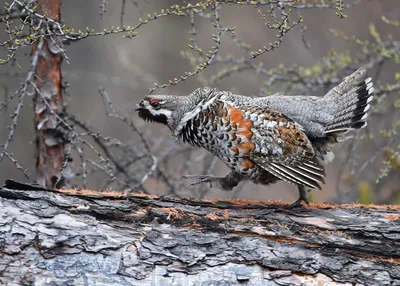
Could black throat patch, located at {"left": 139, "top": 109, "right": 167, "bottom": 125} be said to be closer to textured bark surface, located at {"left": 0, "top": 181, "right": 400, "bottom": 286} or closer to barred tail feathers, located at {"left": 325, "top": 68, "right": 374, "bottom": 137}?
textured bark surface, located at {"left": 0, "top": 181, "right": 400, "bottom": 286}

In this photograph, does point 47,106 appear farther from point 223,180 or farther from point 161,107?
point 223,180

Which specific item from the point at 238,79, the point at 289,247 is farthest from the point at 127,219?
the point at 238,79

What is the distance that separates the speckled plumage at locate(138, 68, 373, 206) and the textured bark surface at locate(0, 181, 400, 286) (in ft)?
1.74

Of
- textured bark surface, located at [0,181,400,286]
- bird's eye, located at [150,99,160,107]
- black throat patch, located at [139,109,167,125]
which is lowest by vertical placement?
textured bark surface, located at [0,181,400,286]

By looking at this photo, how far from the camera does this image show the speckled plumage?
14.9 feet

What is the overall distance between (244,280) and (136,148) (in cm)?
378

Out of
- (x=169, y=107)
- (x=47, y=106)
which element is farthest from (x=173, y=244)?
(x=47, y=106)

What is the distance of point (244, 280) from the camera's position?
363 cm

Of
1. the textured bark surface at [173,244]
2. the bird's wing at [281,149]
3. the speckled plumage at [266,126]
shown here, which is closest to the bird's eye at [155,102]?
the speckled plumage at [266,126]

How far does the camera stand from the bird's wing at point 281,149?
14.8 feet

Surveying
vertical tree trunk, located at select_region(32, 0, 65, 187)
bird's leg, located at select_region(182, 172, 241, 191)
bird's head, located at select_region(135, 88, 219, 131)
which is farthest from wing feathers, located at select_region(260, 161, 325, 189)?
vertical tree trunk, located at select_region(32, 0, 65, 187)

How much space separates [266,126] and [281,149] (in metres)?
0.23

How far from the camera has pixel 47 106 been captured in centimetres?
525

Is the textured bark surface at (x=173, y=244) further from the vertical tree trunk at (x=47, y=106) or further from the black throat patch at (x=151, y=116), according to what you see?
the vertical tree trunk at (x=47, y=106)
